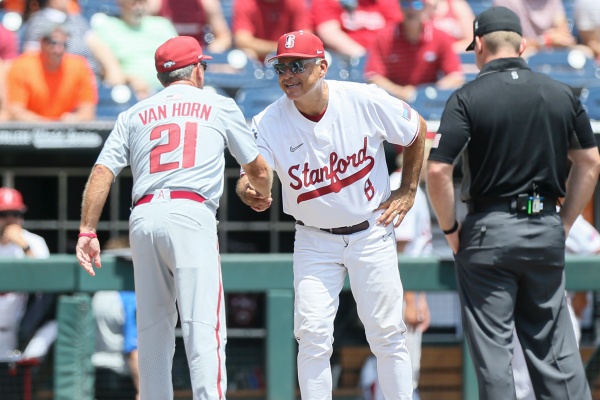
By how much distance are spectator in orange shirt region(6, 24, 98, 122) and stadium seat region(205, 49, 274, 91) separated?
3.21 ft

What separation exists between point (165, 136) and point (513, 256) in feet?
5.27

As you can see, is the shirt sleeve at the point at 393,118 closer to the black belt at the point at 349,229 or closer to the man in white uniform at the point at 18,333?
the black belt at the point at 349,229

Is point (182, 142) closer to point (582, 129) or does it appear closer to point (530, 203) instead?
point (530, 203)

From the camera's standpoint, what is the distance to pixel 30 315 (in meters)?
5.61

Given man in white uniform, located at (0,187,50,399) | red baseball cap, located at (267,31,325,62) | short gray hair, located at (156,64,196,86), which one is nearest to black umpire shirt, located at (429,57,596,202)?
red baseball cap, located at (267,31,325,62)

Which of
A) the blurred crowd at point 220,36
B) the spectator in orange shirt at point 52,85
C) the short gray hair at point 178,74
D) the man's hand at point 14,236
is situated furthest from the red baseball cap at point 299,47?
the spectator in orange shirt at point 52,85

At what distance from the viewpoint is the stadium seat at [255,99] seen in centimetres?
751

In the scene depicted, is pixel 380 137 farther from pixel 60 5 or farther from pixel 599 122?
pixel 60 5

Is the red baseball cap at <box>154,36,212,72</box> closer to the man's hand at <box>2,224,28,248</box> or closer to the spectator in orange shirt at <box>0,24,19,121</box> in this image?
the man's hand at <box>2,224,28,248</box>

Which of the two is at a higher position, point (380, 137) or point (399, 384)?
point (380, 137)

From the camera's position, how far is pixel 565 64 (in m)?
8.34

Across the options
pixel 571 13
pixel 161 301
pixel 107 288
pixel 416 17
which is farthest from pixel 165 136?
pixel 571 13

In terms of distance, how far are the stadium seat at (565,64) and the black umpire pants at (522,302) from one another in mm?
3953

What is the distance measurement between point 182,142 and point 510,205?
1467 mm
